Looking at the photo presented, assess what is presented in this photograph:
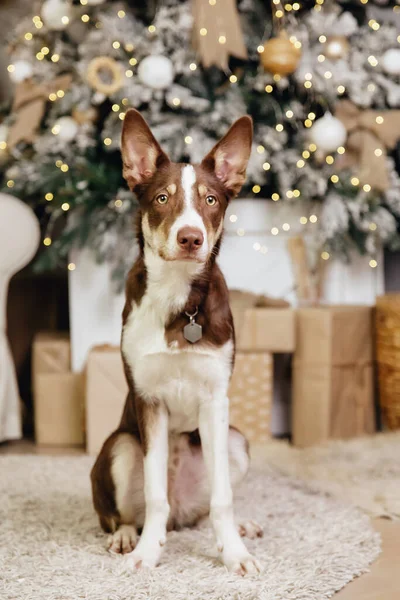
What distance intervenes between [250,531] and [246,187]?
1.98 metres

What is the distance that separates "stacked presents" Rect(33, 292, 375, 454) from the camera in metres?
3.08

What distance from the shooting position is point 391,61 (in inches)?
130

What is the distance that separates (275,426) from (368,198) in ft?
3.98

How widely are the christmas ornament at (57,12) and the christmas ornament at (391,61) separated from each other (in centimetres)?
153

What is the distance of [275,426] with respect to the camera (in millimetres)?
3494

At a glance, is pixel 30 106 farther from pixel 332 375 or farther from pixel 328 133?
pixel 332 375

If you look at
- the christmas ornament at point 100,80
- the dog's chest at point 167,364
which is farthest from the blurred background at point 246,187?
the dog's chest at point 167,364

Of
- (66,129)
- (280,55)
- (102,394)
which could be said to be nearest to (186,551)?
(102,394)

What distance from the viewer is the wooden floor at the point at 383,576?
1.59 meters

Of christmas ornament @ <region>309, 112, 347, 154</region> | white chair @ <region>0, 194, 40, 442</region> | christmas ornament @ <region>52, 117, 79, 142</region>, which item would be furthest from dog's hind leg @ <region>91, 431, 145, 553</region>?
christmas ornament @ <region>309, 112, 347, 154</region>

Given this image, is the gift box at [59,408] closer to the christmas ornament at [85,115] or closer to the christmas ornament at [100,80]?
the christmas ornament at [85,115]

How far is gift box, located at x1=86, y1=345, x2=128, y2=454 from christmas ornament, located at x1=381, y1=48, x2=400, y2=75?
187cm

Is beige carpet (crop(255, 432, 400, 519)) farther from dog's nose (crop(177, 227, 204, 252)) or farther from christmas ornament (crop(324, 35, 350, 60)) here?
christmas ornament (crop(324, 35, 350, 60))

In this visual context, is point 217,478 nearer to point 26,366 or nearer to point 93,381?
point 93,381
